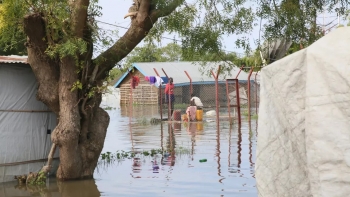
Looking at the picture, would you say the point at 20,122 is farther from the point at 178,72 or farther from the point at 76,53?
the point at 178,72

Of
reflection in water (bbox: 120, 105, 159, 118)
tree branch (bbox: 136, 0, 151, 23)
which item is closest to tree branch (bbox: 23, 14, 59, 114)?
tree branch (bbox: 136, 0, 151, 23)

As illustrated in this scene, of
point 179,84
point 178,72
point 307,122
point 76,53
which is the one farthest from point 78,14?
point 178,72

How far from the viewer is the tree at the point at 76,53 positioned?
10375mm

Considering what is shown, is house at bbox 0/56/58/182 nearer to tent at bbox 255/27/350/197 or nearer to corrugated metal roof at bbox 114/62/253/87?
tent at bbox 255/27/350/197

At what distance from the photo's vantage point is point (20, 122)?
37.6ft

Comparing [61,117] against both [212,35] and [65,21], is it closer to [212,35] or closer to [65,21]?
[65,21]

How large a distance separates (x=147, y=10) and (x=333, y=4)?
3545 millimetres

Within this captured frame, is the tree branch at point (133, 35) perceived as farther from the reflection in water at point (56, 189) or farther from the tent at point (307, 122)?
the tent at point (307, 122)

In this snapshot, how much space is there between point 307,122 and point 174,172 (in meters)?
9.46

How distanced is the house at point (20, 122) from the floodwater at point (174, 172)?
1.52 feet

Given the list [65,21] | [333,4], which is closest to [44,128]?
[65,21]

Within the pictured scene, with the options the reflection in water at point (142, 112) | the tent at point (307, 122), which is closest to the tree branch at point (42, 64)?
the tent at point (307, 122)

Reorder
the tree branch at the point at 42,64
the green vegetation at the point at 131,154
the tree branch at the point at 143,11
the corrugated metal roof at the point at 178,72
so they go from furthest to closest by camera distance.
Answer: the corrugated metal roof at the point at 178,72, the green vegetation at the point at 131,154, the tree branch at the point at 143,11, the tree branch at the point at 42,64

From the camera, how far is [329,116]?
2725 millimetres
